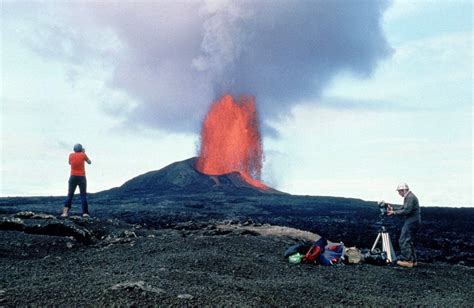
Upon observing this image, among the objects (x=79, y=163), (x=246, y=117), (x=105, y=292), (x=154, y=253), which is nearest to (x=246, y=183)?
(x=246, y=117)

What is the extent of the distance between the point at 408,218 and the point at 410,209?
13.4 inches

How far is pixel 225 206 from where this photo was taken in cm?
4003

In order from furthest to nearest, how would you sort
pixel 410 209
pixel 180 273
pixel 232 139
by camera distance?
1. pixel 232 139
2. pixel 410 209
3. pixel 180 273

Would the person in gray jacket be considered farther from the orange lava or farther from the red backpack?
the orange lava

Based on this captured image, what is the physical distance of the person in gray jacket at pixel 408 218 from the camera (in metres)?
12.3

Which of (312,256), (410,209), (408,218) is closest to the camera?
(312,256)

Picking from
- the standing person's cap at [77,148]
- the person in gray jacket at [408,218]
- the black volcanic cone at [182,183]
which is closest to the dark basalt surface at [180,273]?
the person in gray jacket at [408,218]

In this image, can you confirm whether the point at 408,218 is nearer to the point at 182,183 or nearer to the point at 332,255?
the point at 332,255

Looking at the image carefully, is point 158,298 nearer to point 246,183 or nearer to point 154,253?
point 154,253

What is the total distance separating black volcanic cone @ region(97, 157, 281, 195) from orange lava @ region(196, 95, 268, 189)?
5834 mm

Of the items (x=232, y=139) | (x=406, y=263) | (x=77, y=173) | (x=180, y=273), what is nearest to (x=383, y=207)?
(x=406, y=263)

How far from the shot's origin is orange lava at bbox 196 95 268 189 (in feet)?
229

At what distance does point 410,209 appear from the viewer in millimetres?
12289

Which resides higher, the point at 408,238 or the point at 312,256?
the point at 408,238
